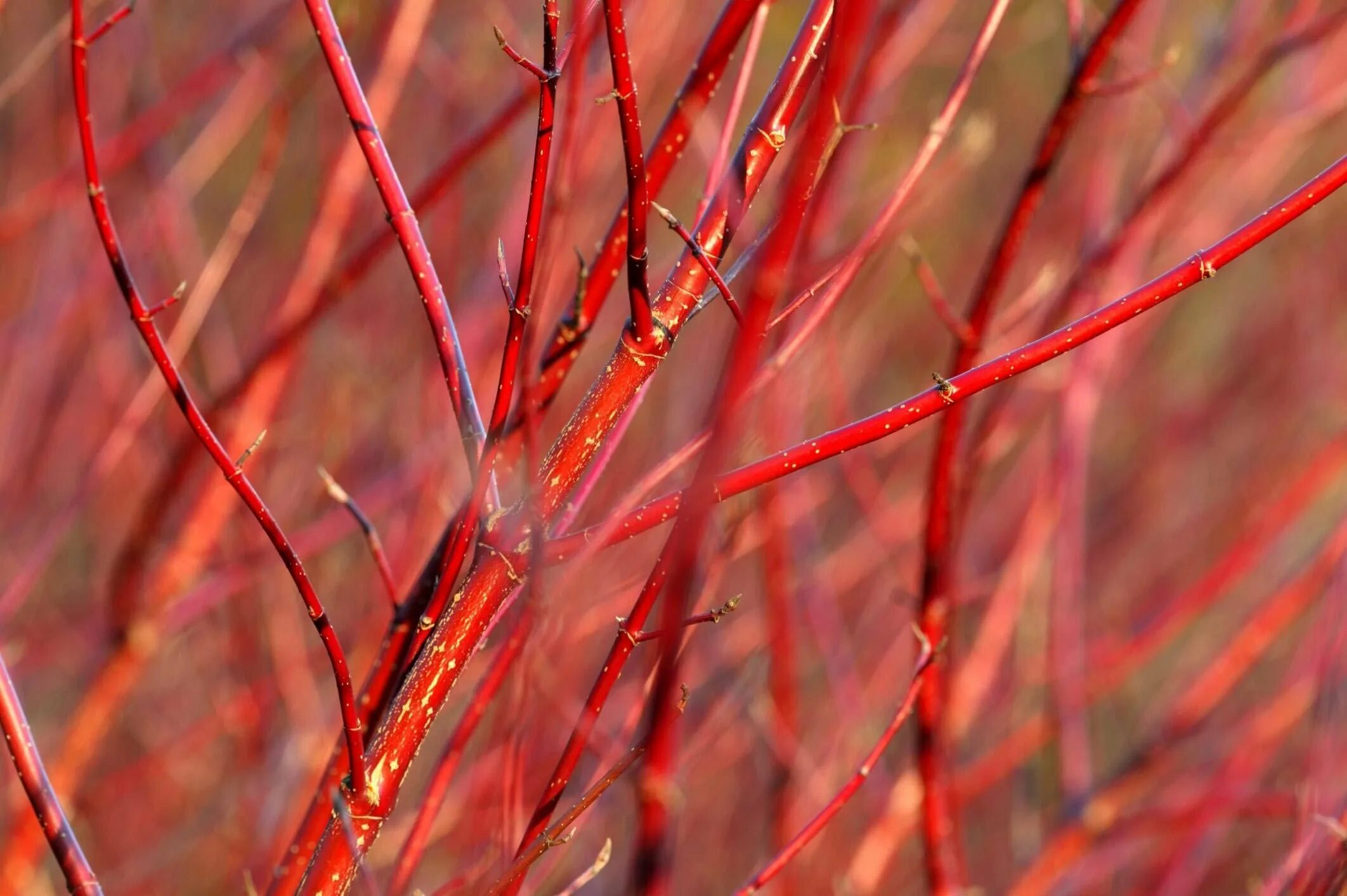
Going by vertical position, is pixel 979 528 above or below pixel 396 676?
above

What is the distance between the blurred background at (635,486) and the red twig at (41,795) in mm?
192

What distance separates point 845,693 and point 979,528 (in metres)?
1.52

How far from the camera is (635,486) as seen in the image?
841mm

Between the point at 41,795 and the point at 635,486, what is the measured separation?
46 centimetres

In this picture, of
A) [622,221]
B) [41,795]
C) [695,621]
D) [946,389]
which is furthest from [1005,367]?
[41,795]

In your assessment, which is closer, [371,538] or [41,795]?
[41,795]

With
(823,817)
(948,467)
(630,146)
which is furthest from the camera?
(948,467)

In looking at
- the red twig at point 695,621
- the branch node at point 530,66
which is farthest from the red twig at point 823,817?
the branch node at point 530,66

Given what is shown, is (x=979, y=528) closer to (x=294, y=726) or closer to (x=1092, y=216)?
(x=1092, y=216)

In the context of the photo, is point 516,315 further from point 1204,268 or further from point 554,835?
point 1204,268

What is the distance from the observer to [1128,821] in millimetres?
1796

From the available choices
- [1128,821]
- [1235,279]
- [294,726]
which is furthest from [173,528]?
[1235,279]

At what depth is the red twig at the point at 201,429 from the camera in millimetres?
710

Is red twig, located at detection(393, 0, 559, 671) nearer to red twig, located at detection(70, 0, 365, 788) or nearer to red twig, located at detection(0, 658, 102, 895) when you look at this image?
red twig, located at detection(70, 0, 365, 788)
